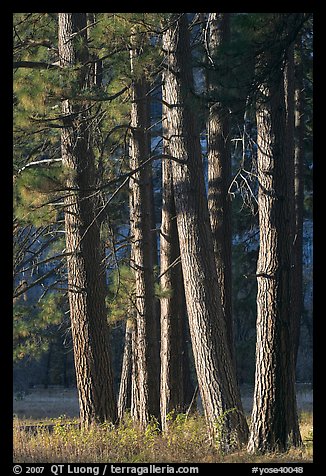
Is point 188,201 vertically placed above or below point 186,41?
below

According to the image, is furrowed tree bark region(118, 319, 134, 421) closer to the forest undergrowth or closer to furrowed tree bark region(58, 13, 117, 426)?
furrowed tree bark region(58, 13, 117, 426)

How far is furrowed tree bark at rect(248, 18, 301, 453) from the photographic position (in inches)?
373

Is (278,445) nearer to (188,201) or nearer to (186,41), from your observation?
(188,201)

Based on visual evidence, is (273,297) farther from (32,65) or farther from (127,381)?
(127,381)

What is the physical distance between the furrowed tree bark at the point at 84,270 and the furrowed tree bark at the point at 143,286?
5.99ft

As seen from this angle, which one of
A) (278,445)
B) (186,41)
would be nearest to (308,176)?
(186,41)

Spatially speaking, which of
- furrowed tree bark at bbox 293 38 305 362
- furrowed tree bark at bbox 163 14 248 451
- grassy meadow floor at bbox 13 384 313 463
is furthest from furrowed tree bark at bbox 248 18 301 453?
furrowed tree bark at bbox 293 38 305 362

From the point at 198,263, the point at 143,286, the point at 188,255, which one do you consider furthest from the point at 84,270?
the point at 143,286

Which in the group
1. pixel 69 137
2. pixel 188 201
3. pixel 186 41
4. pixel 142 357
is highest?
pixel 186 41

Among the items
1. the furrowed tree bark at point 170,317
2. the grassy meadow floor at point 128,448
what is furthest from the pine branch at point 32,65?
the grassy meadow floor at point 128,448

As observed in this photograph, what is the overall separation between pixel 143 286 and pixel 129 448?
358 centimetres

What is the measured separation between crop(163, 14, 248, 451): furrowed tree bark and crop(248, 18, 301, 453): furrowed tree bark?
2.27ft

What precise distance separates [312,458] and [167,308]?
489 cm
